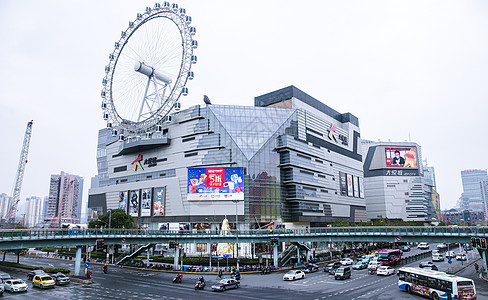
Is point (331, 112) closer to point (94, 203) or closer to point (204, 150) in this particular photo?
point (204, 150)

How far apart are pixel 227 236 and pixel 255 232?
5.78m

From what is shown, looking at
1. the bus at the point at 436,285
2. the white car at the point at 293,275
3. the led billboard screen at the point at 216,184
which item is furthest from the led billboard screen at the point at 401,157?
the bus at the point at 436,285

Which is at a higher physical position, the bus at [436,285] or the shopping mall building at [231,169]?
the shopping mall building at [231,169]

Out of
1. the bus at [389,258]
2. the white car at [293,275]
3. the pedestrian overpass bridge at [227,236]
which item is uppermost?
the pedestrian overpass bridge at [227,236]

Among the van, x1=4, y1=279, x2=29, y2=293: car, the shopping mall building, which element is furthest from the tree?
the van

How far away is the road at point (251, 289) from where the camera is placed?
4238 centimetres

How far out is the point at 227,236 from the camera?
228ft

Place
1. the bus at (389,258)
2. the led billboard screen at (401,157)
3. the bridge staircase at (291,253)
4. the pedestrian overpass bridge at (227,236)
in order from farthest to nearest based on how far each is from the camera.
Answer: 1. the led billboard screen at (401,157)
2. the bridge staircase at (291,253)
3. the bus at (389,258)
4. the pedestrian overpass bridge at (227,236)

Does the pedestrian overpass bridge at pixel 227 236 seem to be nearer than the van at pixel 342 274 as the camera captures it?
Yes

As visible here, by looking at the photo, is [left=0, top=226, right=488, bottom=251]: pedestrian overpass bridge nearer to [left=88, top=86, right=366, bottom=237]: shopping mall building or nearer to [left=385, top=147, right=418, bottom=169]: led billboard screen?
[left=88, top=86, right=366, bottom=237]: shopping mall building

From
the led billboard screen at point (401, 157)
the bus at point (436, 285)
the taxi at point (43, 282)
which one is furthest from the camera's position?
the led billboard screen at point (401, 157)

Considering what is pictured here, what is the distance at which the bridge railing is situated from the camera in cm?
5289

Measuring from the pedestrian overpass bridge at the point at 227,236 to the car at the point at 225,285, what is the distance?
765 inches

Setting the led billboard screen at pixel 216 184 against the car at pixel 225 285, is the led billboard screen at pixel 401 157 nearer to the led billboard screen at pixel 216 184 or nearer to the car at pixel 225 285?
the led billboard screen at pixel 216 184
